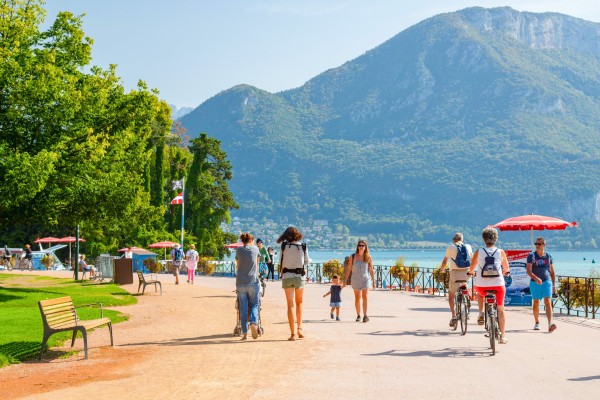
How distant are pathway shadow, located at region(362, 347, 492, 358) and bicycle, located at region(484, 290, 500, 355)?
25 centimetres

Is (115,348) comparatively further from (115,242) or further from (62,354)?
(115,242)

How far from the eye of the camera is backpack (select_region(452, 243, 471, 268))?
16.2m

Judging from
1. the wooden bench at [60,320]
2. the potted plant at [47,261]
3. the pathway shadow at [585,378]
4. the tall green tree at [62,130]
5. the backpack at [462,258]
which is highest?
the tall green tree at [62,130]

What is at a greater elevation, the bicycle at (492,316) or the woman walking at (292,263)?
the woman walking at (292,263)

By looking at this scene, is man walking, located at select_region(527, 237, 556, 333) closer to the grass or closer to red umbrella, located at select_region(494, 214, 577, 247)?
red umbrella, located at select_region(494, 214, 577, 247)

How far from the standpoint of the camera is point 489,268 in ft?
43.1

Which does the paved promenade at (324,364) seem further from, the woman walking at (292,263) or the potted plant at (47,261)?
the potted plant at (47,261)

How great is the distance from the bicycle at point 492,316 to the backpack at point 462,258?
113 inches

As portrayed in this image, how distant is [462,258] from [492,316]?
360cm

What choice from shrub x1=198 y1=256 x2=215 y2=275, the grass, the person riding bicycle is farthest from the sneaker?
shrub x1=198 y1=256 x2=215 y2=275

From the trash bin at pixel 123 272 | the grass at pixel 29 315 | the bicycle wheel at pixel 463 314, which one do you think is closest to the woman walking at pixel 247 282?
the grass at pixel 29 315

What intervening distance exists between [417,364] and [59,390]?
4808 mm

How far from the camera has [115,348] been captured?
1386cm

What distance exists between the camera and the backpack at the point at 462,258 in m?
16.2
